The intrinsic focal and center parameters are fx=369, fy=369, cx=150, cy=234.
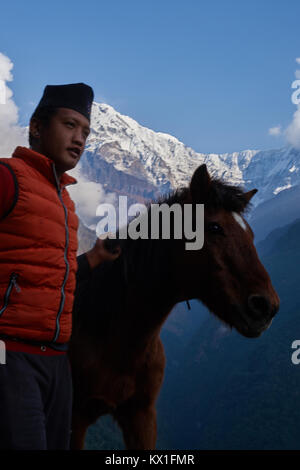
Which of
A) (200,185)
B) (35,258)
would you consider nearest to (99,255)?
(35,258)

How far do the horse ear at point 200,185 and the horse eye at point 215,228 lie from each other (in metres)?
0.28

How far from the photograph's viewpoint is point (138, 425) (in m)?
3.24

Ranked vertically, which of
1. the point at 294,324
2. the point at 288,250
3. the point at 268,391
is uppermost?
the point at 288,250

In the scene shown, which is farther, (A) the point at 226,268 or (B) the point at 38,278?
(A) the point at 226,268

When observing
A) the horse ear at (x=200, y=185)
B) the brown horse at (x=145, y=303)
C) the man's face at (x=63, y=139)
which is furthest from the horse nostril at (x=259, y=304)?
the man's face at (x=63, y=139)

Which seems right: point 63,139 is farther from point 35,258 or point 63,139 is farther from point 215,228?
point 215,228

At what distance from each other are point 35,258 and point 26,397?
716mm

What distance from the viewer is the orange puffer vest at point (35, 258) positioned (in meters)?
1.94

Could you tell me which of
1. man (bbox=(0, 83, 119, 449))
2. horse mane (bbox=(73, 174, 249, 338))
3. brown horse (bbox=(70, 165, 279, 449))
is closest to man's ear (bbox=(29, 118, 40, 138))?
man (bbox=(0, 83, 119, 449))

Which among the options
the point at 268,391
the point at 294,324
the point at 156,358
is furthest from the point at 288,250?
the point at 156,358

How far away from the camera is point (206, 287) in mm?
3037

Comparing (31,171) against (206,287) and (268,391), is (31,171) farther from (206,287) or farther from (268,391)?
(268,391)

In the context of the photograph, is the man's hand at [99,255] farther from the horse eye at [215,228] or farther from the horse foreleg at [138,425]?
the horse foreleg at [138,425]
